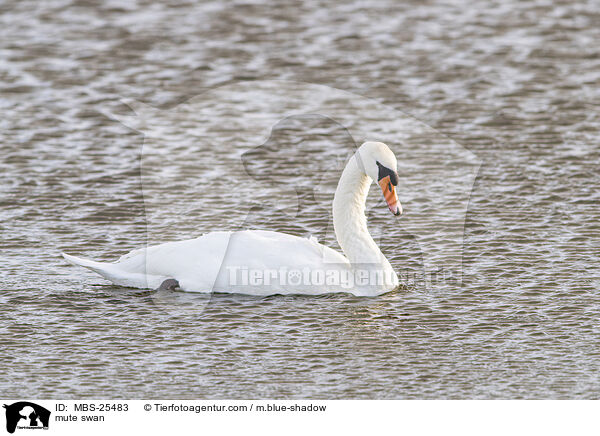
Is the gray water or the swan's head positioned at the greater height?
the swan's head

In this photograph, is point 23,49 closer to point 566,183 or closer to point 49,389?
point 566,183

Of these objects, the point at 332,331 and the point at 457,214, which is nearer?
the point at 332,331

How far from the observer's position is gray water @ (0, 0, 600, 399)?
10.4 metres

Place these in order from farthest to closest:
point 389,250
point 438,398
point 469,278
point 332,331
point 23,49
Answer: point 23,49
point 389,250
point 469,278
point 332,331
point 438,398

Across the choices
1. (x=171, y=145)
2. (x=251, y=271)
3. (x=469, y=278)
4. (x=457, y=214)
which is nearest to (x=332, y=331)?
(x=251, y=271)

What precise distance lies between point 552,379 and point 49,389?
12.7 ft

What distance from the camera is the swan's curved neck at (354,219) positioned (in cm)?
1198

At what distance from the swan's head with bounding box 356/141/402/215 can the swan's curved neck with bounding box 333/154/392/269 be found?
19 cm

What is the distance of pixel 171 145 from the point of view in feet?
52.6

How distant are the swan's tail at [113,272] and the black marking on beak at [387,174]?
237cm
